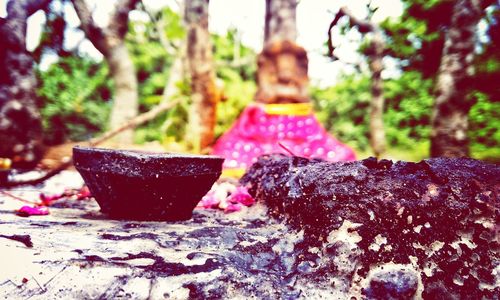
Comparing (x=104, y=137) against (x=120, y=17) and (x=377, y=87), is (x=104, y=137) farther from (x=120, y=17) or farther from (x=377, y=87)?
(x=377, y=87)

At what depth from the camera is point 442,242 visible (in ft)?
5.50

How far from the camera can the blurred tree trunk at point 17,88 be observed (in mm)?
5164

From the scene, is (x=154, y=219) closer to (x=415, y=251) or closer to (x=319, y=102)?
(x=415, y=251)

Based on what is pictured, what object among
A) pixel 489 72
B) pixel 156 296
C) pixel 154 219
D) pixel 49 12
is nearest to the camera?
pixel 156 296

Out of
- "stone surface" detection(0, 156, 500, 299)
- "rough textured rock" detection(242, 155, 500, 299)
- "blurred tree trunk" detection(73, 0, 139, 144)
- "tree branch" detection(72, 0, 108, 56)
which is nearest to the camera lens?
"stone surface" detection(0, 156, 500, 299)

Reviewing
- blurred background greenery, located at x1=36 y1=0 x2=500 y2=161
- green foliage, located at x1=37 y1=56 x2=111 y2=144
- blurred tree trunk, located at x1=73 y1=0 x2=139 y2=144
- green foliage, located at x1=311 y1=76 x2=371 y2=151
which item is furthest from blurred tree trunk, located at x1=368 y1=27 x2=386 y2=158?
green foliage, located at x1=37 y1=56 x2=111 y2=144

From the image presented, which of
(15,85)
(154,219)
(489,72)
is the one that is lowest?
(154,219)

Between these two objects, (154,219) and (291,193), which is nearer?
(291,193)

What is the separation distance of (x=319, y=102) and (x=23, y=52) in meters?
9.66

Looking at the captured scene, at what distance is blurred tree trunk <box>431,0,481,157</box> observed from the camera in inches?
135

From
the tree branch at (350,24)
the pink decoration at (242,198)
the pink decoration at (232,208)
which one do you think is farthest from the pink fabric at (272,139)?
the pink decoration at (232,208)

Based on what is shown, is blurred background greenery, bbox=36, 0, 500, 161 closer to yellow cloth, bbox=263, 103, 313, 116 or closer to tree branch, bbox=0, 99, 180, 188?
tree branch, bbox=0, 99, 180, 188

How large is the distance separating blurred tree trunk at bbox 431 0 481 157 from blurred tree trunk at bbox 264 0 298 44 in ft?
13.7

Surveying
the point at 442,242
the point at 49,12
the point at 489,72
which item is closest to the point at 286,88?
the point at 489,72
